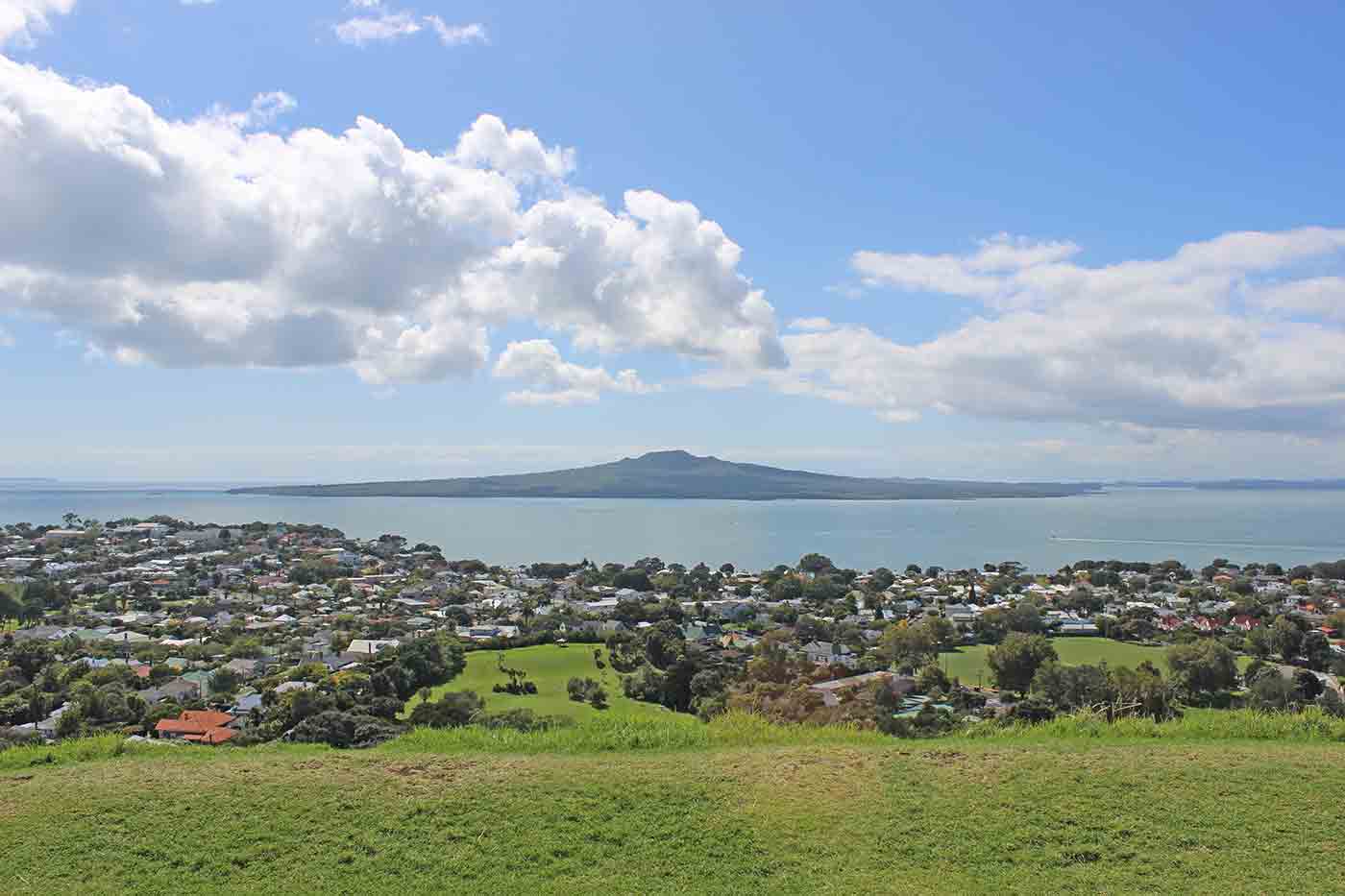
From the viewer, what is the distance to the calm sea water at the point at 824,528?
216 feet

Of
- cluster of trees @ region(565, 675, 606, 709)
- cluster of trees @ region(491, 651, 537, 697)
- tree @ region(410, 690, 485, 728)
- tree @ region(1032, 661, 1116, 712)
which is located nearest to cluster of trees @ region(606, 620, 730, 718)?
cluster of trees @ region(565, 675, 606, 709)

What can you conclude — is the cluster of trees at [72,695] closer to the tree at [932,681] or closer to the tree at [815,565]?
the tree at [932,681]

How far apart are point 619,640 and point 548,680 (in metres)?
5.60

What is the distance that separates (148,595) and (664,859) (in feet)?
138

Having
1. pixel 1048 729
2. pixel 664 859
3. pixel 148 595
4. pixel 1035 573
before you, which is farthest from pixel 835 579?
pixel 664 859

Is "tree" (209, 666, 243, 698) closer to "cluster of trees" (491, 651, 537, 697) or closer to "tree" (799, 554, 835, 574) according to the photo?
"cluster of trees" (491, 651, 537, 697)

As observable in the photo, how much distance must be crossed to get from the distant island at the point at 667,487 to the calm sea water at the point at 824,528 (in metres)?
11.3

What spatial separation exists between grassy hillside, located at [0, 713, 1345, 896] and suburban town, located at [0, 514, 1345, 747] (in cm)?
190

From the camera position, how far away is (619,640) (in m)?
25.4

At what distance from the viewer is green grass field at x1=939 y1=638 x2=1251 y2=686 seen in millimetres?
21364

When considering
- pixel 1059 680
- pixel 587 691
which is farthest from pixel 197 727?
pixel 1059 680

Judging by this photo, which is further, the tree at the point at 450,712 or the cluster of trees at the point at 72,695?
the cluster of trees at the point at 72,695

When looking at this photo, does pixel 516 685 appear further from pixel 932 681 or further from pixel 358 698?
pixel 932 681

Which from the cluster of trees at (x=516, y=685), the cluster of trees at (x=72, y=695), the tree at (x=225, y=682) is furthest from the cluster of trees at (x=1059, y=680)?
the tree at (x=225, y=682)
